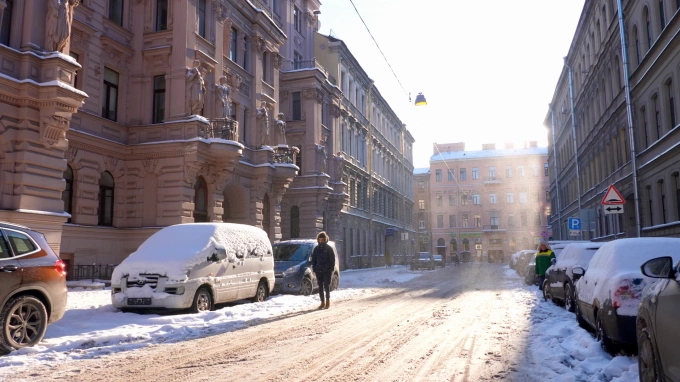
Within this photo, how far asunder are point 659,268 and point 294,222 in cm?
3174

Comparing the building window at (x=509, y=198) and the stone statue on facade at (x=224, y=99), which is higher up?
the building window at (x=509, y=198)

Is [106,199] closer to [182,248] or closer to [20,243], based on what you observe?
[182,248]

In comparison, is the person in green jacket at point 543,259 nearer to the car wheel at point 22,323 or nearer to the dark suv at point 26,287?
the dark suv at point 26,287

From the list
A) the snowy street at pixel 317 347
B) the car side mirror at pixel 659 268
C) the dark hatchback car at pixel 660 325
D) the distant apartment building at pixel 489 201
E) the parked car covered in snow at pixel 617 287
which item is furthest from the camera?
the distant apartment building at pixel 489 201

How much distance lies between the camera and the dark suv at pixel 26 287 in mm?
7254

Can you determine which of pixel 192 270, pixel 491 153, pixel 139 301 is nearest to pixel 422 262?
pixel 192 270

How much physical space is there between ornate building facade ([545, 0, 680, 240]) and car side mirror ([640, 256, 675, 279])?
16.6 metres

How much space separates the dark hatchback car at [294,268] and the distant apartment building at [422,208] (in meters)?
69.9

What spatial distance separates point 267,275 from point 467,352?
7.93m

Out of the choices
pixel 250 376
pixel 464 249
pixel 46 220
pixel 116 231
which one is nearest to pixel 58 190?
pixel 46 220

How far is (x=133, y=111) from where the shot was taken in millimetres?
22484

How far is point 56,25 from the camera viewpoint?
16484mm

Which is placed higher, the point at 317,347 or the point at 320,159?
the point at 320,159

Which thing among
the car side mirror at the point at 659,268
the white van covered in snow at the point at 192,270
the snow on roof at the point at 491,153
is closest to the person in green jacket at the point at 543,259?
the white van covered in snow at the point at 192,270
